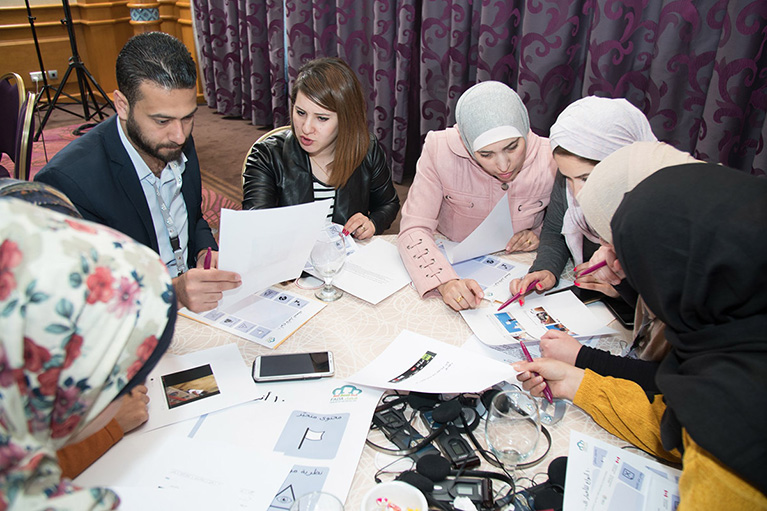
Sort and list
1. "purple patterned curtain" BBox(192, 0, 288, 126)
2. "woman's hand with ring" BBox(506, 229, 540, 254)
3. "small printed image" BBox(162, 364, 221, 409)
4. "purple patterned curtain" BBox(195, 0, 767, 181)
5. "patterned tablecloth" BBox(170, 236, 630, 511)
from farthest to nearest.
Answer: "purple patterned curtain" BBox(192, 0, 288, 126) < "purple patterned curtain" BBox(195, 0, 767, 181) < "woman's hand with ring" BBox(506, 229, 540, 254) < "patterned tablecloth" BBox(170, 236, 630, 511) < "small printed image" BBox(162, 364, 221, 409)

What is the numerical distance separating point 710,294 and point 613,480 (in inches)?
13.8

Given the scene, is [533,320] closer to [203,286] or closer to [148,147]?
[203,286]

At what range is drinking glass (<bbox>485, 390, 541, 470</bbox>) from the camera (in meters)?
0.95

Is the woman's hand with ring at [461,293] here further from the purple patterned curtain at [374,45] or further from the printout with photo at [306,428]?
the purple patterned curtain at [374,45]

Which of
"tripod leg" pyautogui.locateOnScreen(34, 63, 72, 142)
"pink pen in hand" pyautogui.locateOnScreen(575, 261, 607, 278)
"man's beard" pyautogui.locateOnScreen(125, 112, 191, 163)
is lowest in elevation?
"tripod leg" pyautogui.locateOnScreen(34, 63, 72, 142)

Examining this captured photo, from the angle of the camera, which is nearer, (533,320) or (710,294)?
(710,294)

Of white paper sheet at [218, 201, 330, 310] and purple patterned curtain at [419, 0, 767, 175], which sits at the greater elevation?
purple patterned curtain at [419, 0, 767, 175]

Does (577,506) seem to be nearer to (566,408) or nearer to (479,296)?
(566,408)

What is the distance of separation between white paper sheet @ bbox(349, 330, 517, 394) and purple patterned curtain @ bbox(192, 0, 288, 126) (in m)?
3.84

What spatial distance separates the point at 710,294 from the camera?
804 mm

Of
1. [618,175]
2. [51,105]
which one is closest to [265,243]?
[618,175]

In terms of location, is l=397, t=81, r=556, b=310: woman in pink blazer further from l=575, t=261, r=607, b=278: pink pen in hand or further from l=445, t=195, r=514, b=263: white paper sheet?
l=575, t=261, r=607, b=278: pink pen in hand

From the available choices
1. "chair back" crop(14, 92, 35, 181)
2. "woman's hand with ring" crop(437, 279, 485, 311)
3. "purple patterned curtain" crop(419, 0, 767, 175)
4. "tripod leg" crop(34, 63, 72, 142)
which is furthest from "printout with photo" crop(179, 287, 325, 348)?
"tripod leg" crop(34, 63, 72, 142)

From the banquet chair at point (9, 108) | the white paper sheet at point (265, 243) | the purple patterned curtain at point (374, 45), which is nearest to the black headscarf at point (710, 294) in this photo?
the white paper sheet at point (265, 243)
